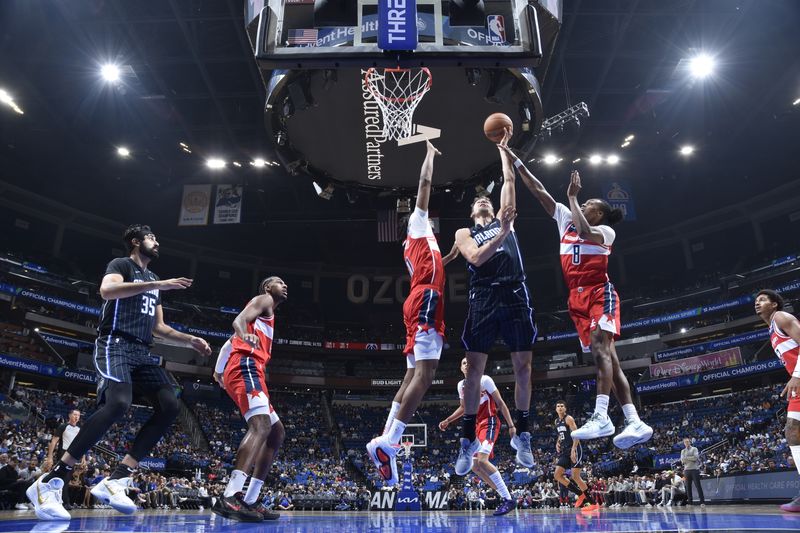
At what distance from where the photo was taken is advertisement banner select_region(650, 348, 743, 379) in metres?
27.5

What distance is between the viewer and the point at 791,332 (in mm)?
5637

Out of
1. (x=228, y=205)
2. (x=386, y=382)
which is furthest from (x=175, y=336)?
(x=386, y=382)

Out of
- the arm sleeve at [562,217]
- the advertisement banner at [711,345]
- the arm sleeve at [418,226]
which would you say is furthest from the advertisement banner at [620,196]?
the arm sleeve at [418,226]

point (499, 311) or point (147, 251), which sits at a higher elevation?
point (147, 251)

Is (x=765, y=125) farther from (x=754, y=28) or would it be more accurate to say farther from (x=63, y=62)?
(x=63, y=62)

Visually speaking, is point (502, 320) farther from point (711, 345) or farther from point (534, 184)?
point (711, 345)

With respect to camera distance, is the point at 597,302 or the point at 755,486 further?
the point at 755,486

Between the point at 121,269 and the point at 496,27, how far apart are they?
248 inches

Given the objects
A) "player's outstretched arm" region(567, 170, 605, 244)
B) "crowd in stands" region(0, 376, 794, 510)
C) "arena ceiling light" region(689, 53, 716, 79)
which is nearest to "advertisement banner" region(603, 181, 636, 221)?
"arena ceiling light" region(689, 53, 716, 79)

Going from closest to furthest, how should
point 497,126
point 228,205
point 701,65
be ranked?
point 497,126
point 701,65
point 228,205

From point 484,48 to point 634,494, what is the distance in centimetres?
1594

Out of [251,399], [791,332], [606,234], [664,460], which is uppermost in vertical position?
[606,234]

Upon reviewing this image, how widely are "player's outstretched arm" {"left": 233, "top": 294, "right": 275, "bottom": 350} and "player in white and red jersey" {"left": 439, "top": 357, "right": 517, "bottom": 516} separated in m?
2.34

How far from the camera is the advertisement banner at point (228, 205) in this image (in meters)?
20.8
